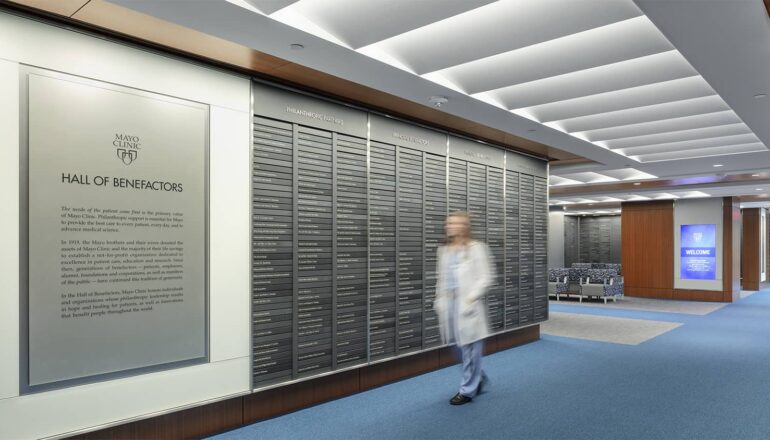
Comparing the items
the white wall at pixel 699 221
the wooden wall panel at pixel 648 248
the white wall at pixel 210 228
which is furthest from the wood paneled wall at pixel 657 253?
the white wall at pixel 210 228

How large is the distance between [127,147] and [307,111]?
1.71 meters

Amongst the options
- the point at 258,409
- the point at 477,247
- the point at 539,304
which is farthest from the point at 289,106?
the point at 539,304

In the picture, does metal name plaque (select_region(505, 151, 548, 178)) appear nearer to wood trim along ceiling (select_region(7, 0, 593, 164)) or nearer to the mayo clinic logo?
wood trim along ceiling (select_region(7, 0, 593, 164))

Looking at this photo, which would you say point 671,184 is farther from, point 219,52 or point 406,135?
point 219,52

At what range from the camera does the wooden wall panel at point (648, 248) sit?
15461 millimetres

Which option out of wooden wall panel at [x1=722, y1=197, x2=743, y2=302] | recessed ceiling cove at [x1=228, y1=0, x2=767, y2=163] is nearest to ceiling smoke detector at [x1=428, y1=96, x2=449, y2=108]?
recessed ceiling cove at [x1=228, y1=0, x2=767, y2=163]

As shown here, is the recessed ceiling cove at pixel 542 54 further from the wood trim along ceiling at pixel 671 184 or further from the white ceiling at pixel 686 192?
the white ceiling at pixel 686 192

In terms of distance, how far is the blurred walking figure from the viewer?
15.0ft

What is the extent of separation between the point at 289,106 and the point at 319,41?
109cm

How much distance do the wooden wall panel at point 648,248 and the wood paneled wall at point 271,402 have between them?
1194 centimetres

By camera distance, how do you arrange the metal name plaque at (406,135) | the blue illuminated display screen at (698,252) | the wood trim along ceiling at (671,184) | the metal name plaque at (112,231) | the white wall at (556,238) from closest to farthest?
the metal name plaque at (112,231) → the metal name plaque at (406,135) → the wood trim along ceiling at (671,184) → the blue illuminated display screen at (698,252) → the white wall at (556,238)

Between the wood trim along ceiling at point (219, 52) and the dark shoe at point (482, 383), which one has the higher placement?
the wood trim along ceiling at point (219, 52)

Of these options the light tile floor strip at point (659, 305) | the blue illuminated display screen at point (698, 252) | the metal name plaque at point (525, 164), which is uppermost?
the metal name plaque at point (525, 164)

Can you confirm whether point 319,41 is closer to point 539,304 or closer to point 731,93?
point 731,93
